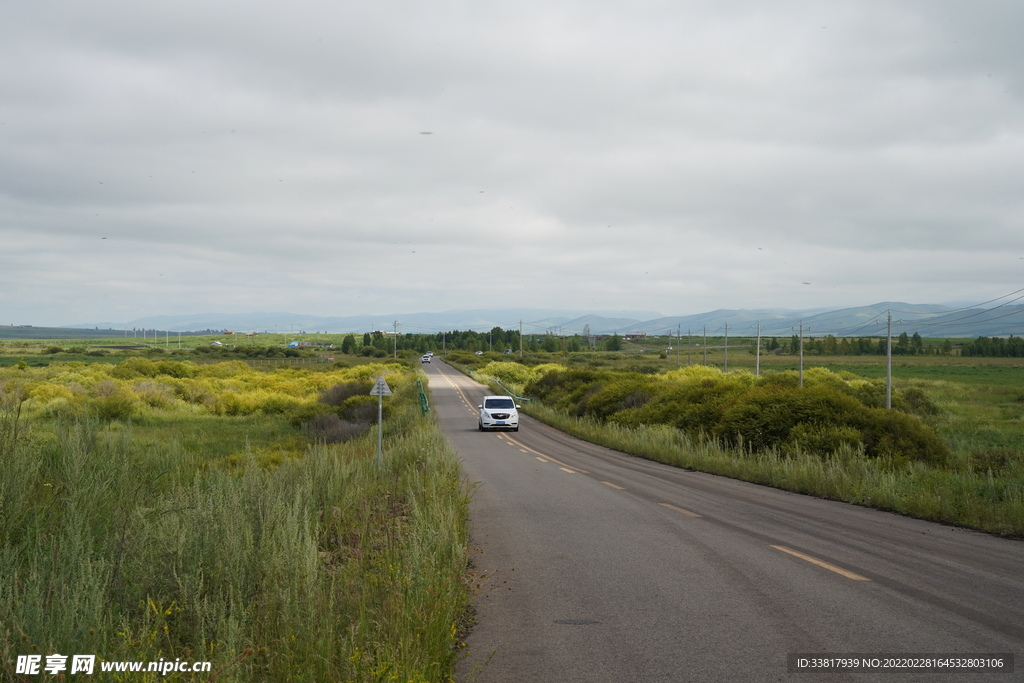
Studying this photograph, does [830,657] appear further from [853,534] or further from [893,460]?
[893,460]

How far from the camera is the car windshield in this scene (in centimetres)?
4004

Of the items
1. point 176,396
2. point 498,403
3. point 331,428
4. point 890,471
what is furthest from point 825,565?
point 176,396

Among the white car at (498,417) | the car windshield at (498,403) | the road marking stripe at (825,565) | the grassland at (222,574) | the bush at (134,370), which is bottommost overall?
the white car at (498,417)

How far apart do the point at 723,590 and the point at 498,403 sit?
33292 millimetres

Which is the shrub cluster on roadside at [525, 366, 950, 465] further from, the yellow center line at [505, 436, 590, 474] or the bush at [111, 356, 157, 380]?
the bush at [111, 356, 157, 380]

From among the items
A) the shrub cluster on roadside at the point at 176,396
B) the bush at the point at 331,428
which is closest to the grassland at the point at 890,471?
the bush at the point at 331,428

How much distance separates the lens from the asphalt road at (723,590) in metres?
5.43

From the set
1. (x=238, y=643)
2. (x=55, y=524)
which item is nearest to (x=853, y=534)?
(x=238, y=643)

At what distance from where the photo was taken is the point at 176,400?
157 ft

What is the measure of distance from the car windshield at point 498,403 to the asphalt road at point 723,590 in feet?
85.2

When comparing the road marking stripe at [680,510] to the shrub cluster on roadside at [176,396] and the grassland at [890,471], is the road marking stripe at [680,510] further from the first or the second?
the shrub cluster on roadside at [176,396]

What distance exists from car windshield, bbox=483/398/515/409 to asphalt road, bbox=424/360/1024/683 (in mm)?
25981

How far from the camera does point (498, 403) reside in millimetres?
40438

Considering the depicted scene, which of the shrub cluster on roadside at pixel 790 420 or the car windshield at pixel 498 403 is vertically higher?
the shrub cluster on roadside at pixel 790 420
